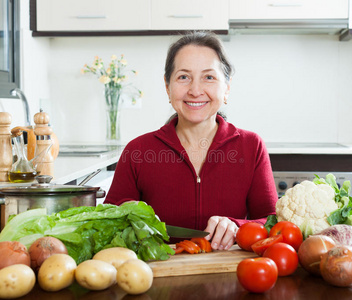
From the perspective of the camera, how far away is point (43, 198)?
99cm

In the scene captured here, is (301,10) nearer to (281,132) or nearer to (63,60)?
(281,132)

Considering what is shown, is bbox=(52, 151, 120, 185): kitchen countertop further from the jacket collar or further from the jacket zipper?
the jacket zipper

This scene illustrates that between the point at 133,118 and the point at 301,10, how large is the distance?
1334 mm

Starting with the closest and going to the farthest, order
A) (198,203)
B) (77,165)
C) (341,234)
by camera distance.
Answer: (341,234) < (198,203) < (77,165)

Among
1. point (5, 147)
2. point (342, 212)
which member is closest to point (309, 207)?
point (342, 212)

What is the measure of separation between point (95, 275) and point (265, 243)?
39cm

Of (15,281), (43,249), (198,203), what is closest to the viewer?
(15,281)

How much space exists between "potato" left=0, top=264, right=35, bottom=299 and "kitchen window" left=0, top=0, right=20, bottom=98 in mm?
2243

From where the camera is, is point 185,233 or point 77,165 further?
point 77,165

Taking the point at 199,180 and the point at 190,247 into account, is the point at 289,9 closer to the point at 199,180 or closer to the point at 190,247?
the point at 199,180

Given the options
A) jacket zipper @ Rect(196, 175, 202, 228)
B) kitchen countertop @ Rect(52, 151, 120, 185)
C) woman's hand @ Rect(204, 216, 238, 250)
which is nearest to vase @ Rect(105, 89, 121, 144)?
kitchen countertop @ Rect(52, 151, 120, 185)

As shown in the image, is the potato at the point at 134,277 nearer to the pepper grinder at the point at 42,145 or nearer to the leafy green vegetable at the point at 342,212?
the leafy green vegetable at the point at 342,212

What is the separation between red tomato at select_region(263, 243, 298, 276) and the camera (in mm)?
928

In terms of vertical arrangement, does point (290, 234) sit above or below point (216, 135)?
below
